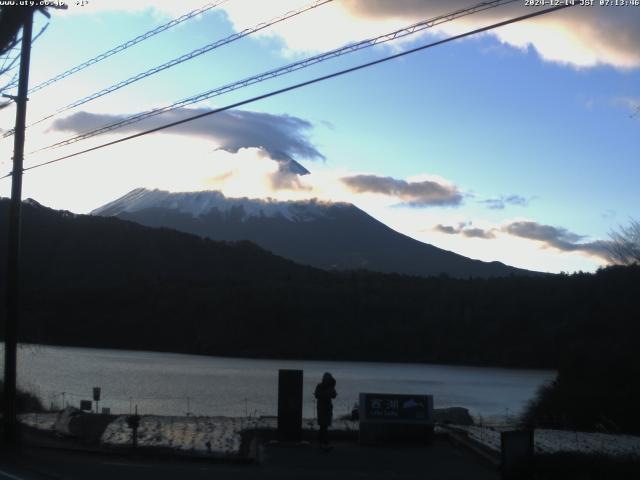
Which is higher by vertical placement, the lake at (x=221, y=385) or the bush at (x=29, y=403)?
the bush at (x=29, y=403)

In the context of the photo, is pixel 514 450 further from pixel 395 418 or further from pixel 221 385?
pixel 221 385

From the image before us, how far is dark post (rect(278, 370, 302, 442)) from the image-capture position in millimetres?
18016

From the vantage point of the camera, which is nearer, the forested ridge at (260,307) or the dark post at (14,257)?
the dark post at (14,257)

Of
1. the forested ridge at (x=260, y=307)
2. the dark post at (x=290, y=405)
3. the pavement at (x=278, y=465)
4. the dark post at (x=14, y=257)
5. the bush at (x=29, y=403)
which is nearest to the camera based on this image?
the pavement at (x=278, y=465)

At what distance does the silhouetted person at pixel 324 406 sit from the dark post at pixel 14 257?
20.4ft

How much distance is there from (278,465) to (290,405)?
2030 millimetres

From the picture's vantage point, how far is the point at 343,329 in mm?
114250

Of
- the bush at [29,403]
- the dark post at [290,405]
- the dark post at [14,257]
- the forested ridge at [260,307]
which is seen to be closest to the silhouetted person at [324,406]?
the dark post at [290,405]

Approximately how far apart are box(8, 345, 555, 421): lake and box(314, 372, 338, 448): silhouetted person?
18.4 meters

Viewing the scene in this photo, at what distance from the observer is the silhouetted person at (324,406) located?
1761 cm

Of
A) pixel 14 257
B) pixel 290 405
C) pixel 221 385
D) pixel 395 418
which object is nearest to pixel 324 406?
pixel 290 405

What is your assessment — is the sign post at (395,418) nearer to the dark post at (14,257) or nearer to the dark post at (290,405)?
the dark post at (290,405)

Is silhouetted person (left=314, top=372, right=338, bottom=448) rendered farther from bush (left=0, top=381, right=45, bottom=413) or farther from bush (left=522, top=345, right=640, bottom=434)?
bush (left=0, top=381, right=45, bottom=413)

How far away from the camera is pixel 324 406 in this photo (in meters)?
17.7
